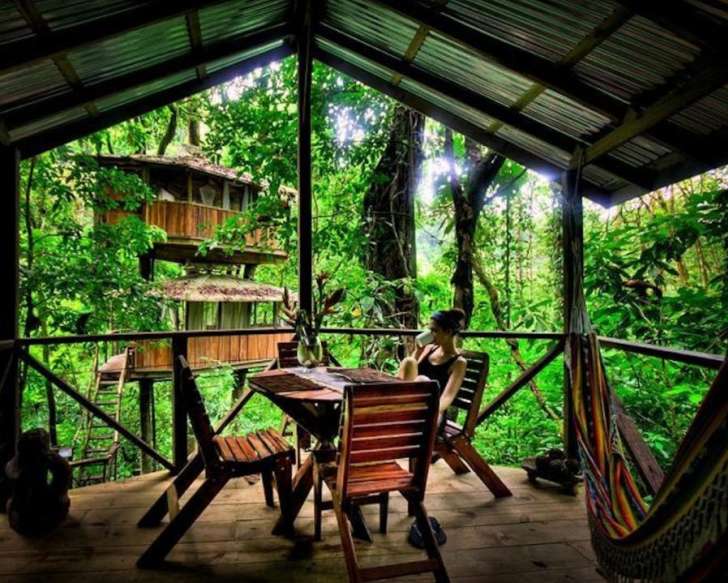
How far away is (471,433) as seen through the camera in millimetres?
2820

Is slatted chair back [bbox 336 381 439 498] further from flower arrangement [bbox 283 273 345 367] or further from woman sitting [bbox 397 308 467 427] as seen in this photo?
flower arrangement [bbox 283 273 345 367]

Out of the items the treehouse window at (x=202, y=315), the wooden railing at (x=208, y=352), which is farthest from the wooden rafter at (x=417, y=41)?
the treehouse window at (x=202, y=315)

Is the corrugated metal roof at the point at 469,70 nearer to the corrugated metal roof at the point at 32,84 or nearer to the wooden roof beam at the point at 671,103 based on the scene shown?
the wooden roof beam at the point at 671,103

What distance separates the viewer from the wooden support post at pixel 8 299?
2869 mm

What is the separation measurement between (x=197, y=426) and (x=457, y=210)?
4.64 m

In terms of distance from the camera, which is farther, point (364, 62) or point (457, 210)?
point (457, 210)

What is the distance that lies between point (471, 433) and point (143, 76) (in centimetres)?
303

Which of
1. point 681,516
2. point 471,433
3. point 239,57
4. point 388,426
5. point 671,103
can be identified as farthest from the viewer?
point 239,57

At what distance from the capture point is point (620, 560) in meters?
1.52

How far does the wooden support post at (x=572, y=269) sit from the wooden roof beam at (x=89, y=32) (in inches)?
98.2

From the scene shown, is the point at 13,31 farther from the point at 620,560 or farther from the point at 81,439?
the point at 81,439

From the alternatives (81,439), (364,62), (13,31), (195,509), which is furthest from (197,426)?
(81,439)

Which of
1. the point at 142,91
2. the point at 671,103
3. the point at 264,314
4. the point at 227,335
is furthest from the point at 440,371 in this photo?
the point at 264,314

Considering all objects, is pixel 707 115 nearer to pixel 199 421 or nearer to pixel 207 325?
pixel 199 421
